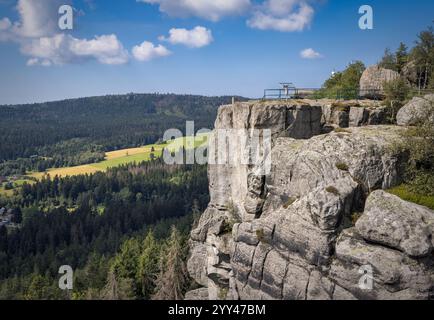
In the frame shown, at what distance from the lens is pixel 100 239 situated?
380 feet

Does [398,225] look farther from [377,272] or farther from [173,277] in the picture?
[173,277]

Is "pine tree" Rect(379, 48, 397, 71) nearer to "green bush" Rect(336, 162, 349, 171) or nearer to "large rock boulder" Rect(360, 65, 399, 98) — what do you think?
"large rock boulder" Rect(360, 65, 399, 98)

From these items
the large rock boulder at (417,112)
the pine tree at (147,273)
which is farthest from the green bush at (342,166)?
the pine tree at (147,273)

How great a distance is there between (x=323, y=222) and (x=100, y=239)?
103m

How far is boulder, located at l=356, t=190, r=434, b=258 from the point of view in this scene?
2158 cm

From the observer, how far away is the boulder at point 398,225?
21578 mm

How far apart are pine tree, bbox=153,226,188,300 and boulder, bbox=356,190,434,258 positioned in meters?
31.5

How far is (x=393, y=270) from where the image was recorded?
→ 71.2 ft

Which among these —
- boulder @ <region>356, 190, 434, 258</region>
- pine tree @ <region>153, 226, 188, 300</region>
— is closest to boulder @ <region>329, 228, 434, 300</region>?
boulder @ <region>356, 190, 434, 258</region>

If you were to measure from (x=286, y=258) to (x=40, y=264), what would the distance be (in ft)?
286

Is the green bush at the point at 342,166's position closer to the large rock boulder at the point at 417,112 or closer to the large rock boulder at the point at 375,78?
the large rock boulder at the point at 417,112

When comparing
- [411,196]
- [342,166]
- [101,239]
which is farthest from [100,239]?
[411,196]
